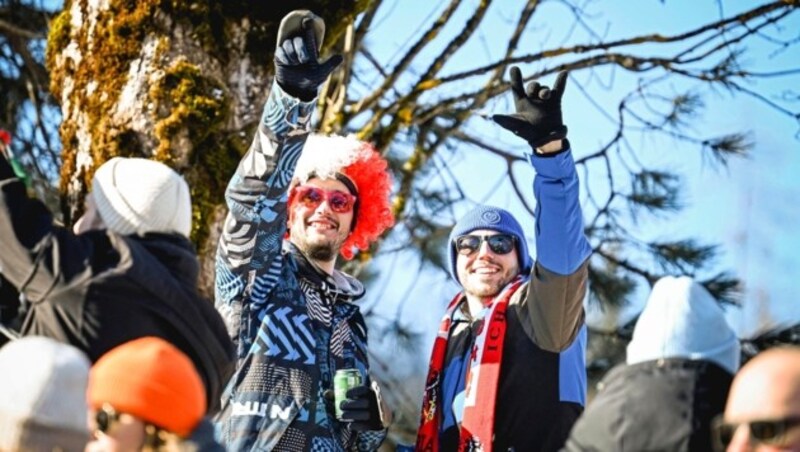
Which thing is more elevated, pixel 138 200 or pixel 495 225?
pixel 138 200

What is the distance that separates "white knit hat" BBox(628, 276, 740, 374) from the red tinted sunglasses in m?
1.79

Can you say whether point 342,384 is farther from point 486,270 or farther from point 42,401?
point 42,401

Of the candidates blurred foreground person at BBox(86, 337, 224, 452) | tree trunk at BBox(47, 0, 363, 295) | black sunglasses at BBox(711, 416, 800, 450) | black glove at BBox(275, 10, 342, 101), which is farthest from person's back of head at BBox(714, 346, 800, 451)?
tree trunk at BBox(47, 0, 363, 295)

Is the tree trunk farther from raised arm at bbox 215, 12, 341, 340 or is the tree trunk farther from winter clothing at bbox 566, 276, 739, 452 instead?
winter clothing at bbox 566, 276, 739, 452

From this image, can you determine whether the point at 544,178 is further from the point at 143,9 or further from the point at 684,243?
the point at 684,243

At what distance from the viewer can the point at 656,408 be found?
8.48ft

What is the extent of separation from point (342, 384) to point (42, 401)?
1.73 metres

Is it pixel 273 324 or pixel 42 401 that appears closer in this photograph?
pixel 42 401

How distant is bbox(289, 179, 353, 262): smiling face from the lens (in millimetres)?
4359

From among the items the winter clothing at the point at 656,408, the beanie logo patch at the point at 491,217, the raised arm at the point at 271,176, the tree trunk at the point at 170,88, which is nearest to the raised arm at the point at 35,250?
the raised arm at the point at 271,176

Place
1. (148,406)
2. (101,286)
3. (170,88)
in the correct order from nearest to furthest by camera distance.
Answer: (148,406), (101,286), (170,88)

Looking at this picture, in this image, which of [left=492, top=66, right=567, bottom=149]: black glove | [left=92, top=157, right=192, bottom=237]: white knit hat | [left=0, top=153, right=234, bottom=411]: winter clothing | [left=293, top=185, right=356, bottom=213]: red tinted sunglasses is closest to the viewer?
[left=0, top=153, right=234, bottom=411]: winter clothing

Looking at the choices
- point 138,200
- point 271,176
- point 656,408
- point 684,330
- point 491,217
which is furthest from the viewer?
point 491,217

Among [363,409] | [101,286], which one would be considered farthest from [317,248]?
[101,286]
